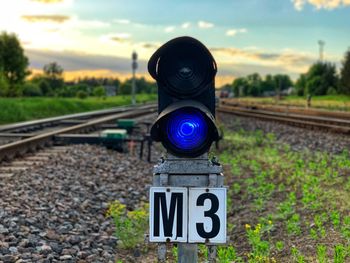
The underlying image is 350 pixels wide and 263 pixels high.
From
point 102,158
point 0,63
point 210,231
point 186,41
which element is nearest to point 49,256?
point 210,231

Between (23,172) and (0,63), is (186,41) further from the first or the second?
(0,63)

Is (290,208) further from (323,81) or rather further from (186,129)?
(323,81)

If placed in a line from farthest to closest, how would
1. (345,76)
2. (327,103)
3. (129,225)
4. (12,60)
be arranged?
(12,60) < (345,76) < (327,103) < (129,225)

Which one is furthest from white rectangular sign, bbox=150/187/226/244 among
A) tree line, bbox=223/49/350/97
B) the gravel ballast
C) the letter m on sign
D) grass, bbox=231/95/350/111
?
tree line, bbox=223/49/350/97

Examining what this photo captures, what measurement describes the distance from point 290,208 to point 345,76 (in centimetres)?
7889

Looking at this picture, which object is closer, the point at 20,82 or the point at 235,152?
the point at 235,152

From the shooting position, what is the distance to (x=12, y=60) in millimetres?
88062

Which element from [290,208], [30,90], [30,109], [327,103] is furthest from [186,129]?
[30,90]

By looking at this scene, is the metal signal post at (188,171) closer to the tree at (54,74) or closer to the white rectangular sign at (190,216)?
the white rectangular sign at (190,216)

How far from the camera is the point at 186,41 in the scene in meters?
2.79

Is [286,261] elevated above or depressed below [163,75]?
below

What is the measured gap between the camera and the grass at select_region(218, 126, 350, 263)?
5.23m

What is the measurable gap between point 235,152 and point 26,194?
26.9 feet

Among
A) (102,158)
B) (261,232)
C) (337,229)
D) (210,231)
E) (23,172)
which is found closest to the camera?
(210,231)
